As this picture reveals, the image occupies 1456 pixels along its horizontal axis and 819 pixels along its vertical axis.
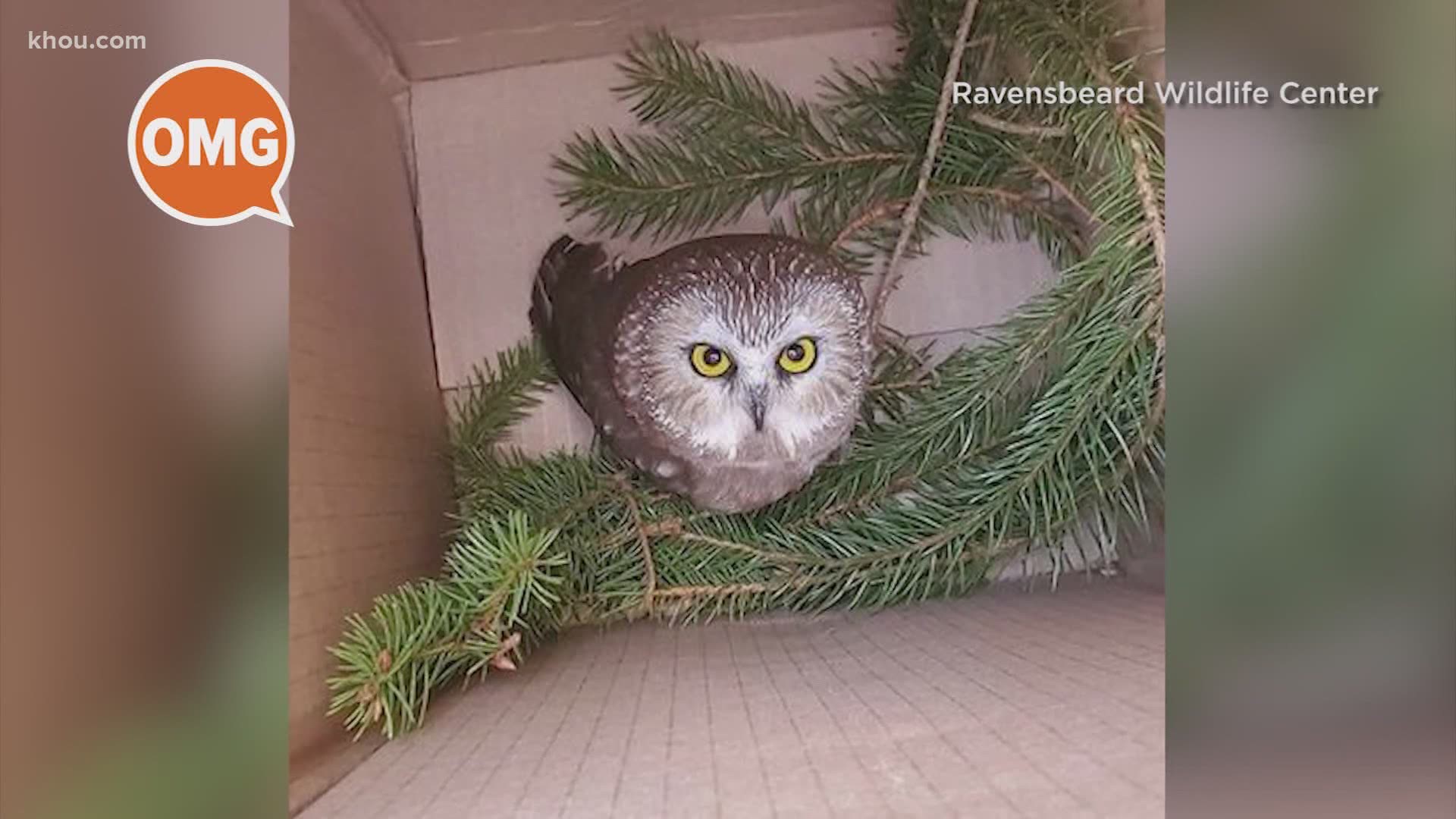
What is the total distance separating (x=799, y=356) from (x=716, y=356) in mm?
37

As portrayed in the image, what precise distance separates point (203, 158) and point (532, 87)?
0.58 ft

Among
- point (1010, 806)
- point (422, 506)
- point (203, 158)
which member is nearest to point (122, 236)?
point (203, 158)

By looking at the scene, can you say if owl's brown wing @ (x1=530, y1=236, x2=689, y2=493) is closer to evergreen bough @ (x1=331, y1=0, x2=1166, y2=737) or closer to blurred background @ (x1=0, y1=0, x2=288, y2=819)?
evergreen bough @ (x1=331, y1=0, x2=1166, y2=737)

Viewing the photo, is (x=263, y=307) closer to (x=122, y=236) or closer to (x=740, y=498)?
(x=122, y=236)

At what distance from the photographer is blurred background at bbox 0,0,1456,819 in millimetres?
269

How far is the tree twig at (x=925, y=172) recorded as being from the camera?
40 centimetres

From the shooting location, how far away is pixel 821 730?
12.5 inches

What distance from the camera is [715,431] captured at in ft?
1.65

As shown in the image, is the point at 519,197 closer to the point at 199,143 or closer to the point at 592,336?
the point at 592,336

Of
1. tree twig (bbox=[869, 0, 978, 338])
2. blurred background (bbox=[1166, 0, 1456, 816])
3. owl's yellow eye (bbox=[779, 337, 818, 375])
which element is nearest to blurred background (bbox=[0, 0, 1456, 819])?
blurred background (bbox=[1166, 0, 1456, 816])

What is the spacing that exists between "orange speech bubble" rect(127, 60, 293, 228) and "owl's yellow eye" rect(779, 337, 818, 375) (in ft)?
0.89

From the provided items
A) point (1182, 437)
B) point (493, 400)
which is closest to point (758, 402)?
point (493, 400)

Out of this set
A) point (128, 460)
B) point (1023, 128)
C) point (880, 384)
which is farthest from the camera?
point (880, 384)

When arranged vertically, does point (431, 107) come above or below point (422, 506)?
above
